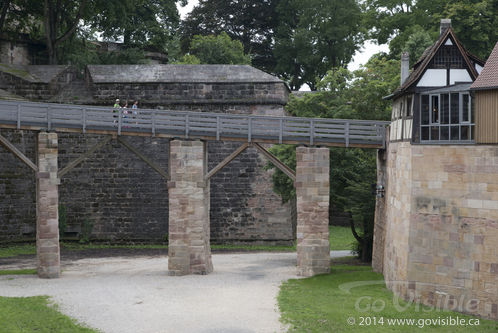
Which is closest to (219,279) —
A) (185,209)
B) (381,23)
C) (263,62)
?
(185,209)

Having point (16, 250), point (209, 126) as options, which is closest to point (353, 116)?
point (209, 126)

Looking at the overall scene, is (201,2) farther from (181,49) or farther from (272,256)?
(272,256)

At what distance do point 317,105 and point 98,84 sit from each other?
12942 mm

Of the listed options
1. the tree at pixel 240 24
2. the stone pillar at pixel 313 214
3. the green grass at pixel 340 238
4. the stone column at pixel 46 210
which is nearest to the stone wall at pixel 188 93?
the green grass at pixel 340 238

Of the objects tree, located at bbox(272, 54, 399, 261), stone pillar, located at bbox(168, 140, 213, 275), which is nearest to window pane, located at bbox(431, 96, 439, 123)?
tree, located at bbox(272, 54, 399, 261)

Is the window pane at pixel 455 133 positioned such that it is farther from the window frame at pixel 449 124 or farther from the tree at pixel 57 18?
the tree at pixel 57 18

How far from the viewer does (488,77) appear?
2206cm

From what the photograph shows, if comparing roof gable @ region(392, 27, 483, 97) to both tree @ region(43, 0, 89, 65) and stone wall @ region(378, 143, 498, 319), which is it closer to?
stone wall @ region(378, 143, 498, 319)

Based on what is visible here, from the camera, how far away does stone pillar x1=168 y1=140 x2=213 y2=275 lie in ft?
92.2

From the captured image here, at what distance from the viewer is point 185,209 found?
92.6 ft

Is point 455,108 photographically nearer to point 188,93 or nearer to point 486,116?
point 486,116

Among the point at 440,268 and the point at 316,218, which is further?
the point at 316,218

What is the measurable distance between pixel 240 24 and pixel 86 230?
91.2 feet

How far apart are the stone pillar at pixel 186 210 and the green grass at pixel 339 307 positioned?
4.17 m
